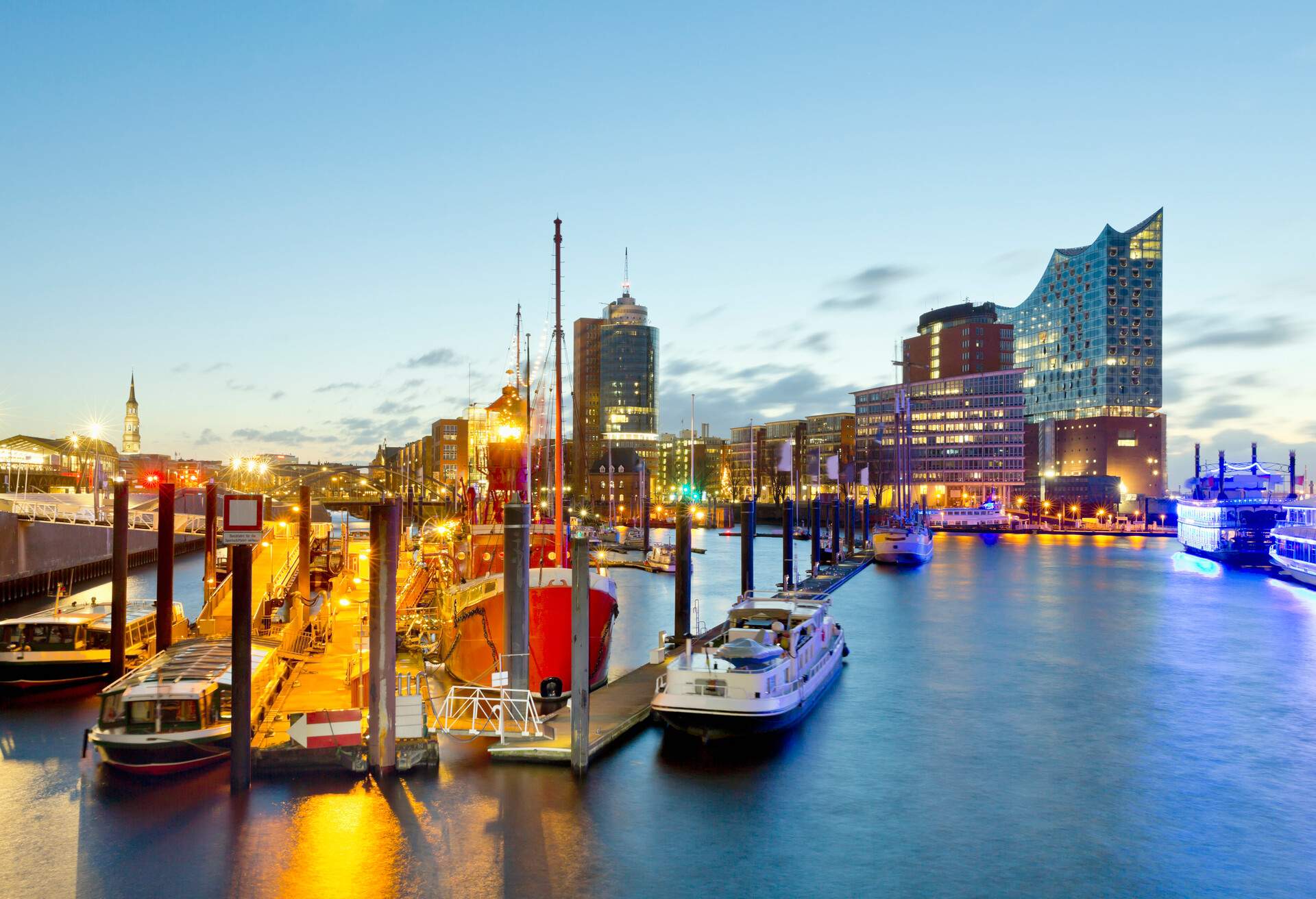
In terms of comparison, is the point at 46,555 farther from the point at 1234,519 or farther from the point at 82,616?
the point at 1234,519

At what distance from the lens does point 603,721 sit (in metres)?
28.0

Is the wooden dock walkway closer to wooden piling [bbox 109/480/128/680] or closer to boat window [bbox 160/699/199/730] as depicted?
boat window [bbox 160/699/199/730]

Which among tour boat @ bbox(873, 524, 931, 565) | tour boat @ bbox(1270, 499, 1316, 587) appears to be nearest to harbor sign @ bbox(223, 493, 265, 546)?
tour boat @ bbox(873, 524, 931, 565)

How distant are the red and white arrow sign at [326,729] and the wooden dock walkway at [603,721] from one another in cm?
359

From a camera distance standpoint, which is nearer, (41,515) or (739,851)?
(739,851)

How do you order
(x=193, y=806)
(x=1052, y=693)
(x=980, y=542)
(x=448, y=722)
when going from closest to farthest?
(x=193, y=806) < (x=448, y=722) < (x=1052, y=693) < (x=980, y=542)

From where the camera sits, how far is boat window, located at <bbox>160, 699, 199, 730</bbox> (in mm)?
24281

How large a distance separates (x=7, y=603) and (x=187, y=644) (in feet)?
136

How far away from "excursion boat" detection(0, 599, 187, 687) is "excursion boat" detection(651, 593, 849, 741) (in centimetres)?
2184

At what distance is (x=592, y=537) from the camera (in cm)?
12744

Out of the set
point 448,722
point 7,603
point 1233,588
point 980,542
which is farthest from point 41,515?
point 980,542

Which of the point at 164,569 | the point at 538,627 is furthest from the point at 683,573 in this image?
the point at 164,569

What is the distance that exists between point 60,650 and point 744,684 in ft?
88.7

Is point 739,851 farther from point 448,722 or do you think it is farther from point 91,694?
point 91,694
